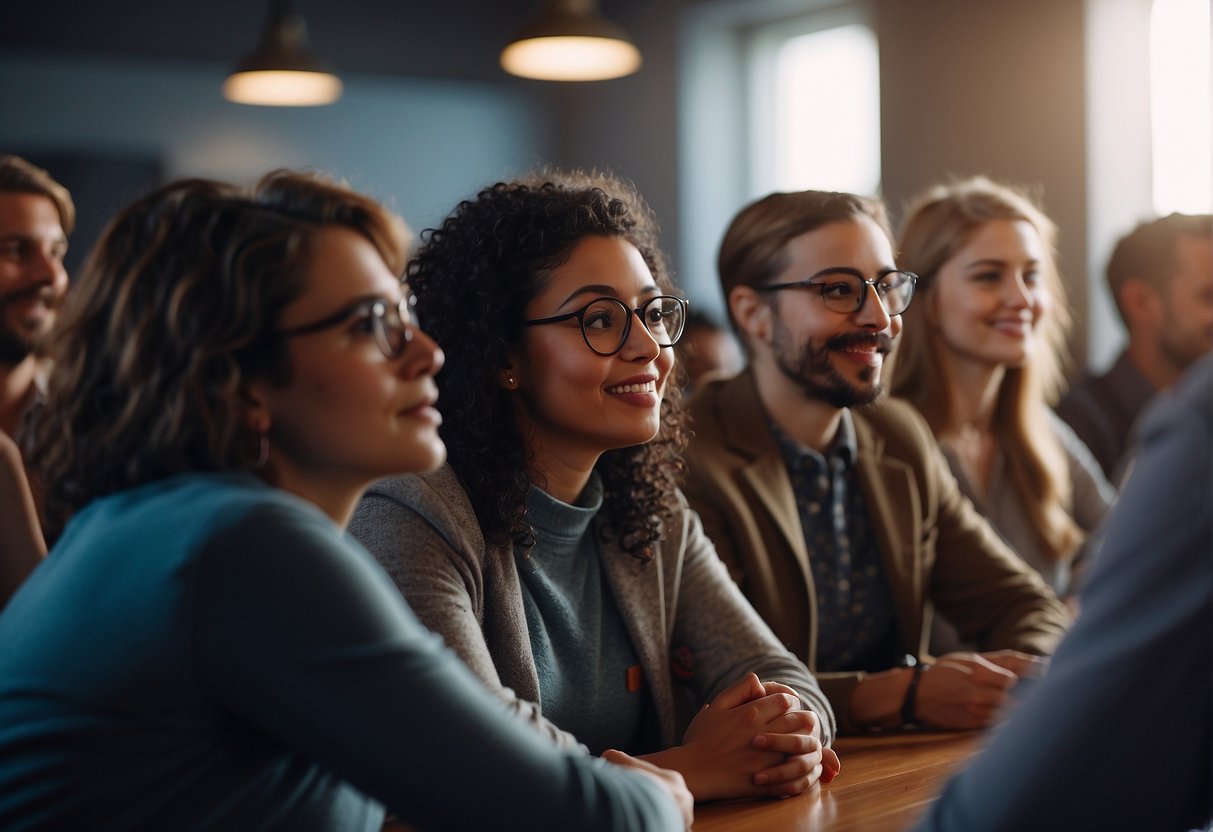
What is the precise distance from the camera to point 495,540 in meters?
1.65

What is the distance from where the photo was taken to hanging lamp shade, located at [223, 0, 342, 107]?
16.5 feet

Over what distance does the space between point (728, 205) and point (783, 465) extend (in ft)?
16.3

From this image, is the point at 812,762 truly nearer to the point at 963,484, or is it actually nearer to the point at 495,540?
the point at 495,540

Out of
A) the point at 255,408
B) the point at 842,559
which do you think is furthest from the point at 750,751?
the point at 842,559

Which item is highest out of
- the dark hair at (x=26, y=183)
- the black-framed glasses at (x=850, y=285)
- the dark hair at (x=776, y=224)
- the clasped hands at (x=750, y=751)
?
the dark hair at (x=26, y=183)

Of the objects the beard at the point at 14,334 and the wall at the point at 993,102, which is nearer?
the beard at the point at 14,334

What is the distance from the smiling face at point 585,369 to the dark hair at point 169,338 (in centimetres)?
58

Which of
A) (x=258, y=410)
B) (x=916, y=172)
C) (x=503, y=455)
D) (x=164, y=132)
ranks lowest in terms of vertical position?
(x=503, y=455)

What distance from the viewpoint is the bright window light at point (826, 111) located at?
251 inches

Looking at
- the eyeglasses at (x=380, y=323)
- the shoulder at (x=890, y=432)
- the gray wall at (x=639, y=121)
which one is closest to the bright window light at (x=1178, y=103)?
the gray wall at (x=639, y=121)

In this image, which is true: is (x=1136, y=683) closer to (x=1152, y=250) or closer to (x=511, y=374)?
(x=511, y=374)

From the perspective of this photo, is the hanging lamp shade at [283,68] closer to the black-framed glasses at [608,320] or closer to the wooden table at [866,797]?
the black-framed glasses at [608,320]

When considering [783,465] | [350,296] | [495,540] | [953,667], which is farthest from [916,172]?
[350,296]

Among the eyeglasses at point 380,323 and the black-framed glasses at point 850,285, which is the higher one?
the black-framed glasses at point 850,285
